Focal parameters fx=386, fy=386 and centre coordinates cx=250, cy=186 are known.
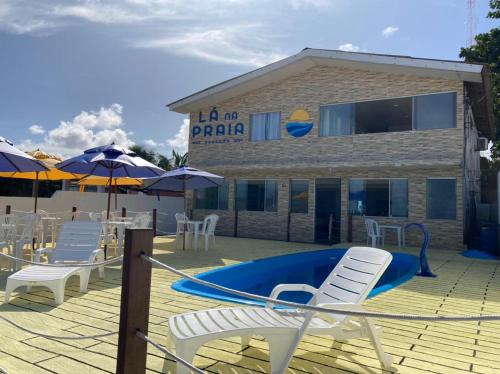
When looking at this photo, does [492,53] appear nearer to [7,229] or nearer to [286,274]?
[286,274]

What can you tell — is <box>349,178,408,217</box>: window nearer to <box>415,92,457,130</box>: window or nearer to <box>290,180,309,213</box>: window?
<box>290,180,309,213</box>: window

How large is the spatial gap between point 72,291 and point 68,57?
47.3ft

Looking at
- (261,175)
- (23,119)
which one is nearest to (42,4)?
(261,175)

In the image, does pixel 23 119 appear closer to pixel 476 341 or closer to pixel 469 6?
pixel 476 341

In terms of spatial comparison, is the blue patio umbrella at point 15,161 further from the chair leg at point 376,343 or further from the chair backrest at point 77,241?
the chair leg at point 376,343

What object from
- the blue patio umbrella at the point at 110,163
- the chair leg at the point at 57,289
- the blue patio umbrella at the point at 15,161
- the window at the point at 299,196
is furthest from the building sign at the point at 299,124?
the chair leg at the point at 57,289

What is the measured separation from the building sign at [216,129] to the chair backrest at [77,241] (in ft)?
37.3

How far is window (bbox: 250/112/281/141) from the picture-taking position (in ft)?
55.0

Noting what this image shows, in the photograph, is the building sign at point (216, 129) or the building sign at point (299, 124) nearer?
the building sign at point (299, 124)

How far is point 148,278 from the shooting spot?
7.52ft

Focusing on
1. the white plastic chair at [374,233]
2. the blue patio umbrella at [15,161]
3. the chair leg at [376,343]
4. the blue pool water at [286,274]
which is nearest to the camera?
the chair leg at [376,343]

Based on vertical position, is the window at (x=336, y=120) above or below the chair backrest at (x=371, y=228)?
above

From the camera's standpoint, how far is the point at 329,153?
15328mm

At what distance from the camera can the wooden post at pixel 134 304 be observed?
2.18 m
